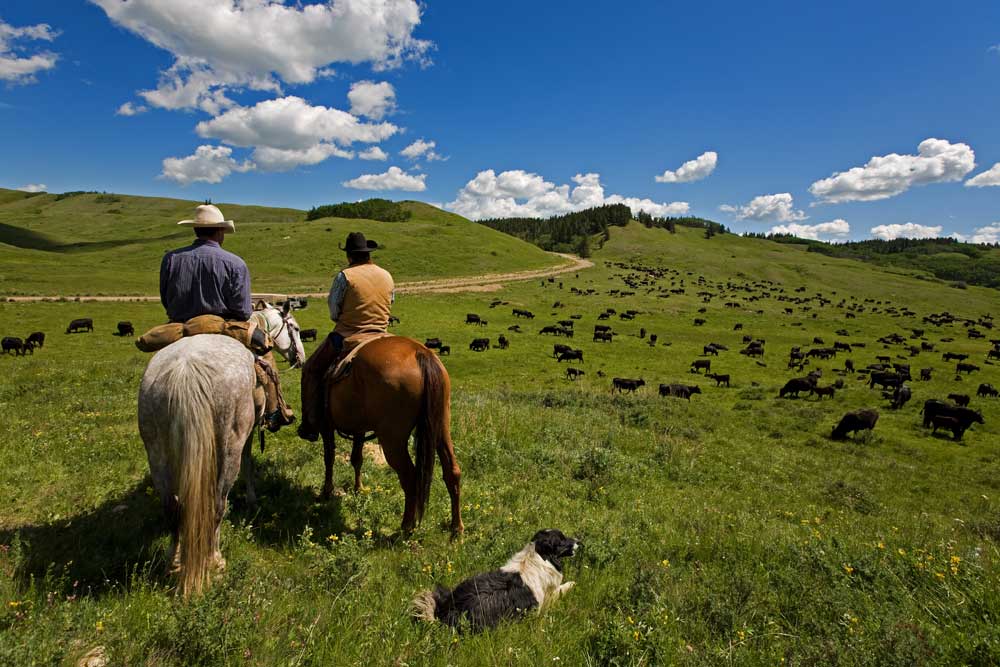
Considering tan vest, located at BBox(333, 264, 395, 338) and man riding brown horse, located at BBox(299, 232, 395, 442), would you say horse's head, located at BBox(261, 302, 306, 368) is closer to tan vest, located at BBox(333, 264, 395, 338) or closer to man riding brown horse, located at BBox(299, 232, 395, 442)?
man riding brown horse, located at BBox(299, 232, 395, 442)

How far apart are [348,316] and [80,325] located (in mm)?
38781

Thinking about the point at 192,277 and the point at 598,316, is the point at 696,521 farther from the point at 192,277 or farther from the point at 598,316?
the point at 598,316

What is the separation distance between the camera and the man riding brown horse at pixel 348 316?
6.95 m

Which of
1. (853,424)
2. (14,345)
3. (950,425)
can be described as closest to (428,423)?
(853,424)

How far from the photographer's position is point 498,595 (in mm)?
4473

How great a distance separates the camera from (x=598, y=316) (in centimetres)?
5634

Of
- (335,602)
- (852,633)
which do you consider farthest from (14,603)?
(852,633)

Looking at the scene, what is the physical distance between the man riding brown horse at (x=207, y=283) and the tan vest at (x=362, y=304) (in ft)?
3.89

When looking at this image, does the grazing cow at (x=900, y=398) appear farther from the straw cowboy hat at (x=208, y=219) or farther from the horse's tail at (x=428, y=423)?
the straw cowboy hat at (x=208, y=219)

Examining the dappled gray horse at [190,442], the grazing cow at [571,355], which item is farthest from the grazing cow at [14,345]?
the grazing cow at [571,355]

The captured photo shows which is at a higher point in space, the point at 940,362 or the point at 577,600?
the point at 577,600

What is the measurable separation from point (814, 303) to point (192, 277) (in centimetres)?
9458

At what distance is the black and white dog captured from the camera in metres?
4.27

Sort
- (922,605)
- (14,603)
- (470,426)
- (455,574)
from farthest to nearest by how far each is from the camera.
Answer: (470,426) < (455,574) < (922,605) < (14,603)
